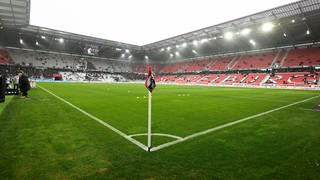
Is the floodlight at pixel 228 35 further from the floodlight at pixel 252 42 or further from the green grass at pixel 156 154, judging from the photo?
the green grass at pixel 156 154

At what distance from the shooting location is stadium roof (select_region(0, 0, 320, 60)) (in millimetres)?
39062

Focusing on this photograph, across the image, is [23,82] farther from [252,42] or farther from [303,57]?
[252,42]

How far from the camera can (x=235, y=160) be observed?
401 cm

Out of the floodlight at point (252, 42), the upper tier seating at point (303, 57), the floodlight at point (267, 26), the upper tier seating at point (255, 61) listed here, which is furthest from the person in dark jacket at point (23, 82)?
the floodlight at point (252, 42)

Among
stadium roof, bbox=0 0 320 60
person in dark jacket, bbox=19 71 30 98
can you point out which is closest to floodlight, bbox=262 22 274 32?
stadium roof, bbox=0 0 320 60

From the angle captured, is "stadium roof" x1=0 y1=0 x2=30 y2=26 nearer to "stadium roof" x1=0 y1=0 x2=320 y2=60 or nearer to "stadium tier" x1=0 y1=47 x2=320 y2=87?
"stadium roof" x1=0 y1=0 x2=320 y2=60

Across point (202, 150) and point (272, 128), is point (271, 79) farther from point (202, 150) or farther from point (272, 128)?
point (202, 150)

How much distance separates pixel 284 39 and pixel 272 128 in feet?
204

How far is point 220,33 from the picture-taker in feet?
191

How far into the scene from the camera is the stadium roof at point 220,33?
39.1 m

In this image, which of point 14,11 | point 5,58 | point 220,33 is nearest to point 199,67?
point 220,33

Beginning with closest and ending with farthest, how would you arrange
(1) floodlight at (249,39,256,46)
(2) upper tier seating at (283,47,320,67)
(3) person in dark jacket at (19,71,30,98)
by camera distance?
(3) person in dark jacket at (19,71,30,98) → (2) upper tier seating at (283,47,320,67) → (1) floodlight at (249,39,256,46)

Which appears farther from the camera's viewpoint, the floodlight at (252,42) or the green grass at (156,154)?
the floodlight at (252,42)

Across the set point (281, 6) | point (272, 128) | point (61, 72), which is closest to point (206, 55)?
point (281, 6)
